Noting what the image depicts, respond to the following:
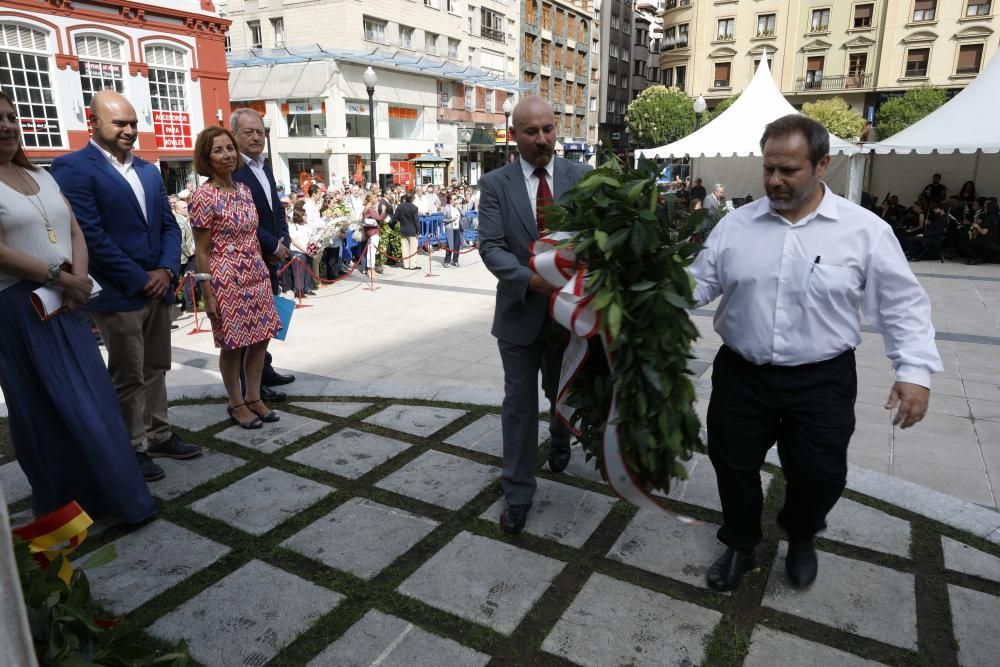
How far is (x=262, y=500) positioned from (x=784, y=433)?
8.42ft

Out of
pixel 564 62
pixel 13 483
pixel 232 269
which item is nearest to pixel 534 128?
pixel 232 269

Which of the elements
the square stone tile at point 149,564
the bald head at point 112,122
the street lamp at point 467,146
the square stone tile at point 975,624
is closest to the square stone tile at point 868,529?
the square stone tile at point 975,624

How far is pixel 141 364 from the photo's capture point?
369cm

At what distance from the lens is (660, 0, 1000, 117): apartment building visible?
40.9m

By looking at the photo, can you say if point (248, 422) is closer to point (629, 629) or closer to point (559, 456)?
point (559, 456)

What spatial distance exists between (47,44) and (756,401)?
2561 cm

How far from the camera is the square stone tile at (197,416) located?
4.54m

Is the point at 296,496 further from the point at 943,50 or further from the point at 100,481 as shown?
the point at 943,50

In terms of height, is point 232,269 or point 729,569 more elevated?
point 232,269

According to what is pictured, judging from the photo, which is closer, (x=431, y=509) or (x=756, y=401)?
(x=756, y=401)

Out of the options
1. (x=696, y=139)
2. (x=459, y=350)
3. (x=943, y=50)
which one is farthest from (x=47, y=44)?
(x=943, y=50)

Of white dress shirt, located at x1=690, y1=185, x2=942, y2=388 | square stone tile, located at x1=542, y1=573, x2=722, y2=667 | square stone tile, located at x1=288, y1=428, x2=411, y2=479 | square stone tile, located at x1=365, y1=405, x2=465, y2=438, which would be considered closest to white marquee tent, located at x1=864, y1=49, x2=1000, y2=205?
square stone tile, located at x1=365, y1=405, x2=465, y2=438

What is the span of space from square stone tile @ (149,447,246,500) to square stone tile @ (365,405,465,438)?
3.25ft

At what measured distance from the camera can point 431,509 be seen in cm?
343
